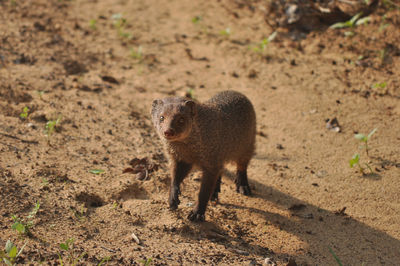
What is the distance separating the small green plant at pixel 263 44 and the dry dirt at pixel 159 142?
0.05m

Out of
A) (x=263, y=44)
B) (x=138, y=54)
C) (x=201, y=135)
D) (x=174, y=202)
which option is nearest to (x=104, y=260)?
(x=174, y=202)

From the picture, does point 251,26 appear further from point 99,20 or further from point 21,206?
point 21,206

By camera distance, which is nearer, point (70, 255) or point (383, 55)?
point (70, 255)

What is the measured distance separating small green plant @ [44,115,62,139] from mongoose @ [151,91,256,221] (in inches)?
50.9

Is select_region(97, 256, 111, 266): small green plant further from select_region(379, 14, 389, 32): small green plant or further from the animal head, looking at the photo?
select_region(379, 14, 389, 32): small green plant

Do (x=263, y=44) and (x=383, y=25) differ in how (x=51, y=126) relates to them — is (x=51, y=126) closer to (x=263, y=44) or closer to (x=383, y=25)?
(x=263, y=44)

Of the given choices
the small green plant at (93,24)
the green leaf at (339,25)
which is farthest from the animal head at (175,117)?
the small green plant at (93,24)

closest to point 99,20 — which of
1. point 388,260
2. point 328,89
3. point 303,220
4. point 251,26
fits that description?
point 251,26

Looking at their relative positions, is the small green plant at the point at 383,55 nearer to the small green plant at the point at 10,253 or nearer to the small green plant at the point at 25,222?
the small green plant at the point at 25,222

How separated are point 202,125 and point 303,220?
143 cm

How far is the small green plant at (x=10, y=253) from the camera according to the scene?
2.80 meters

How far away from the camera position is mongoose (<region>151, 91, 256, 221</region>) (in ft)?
12.1

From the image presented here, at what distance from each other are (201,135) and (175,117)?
386 mm

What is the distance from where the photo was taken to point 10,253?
2.80 meters
